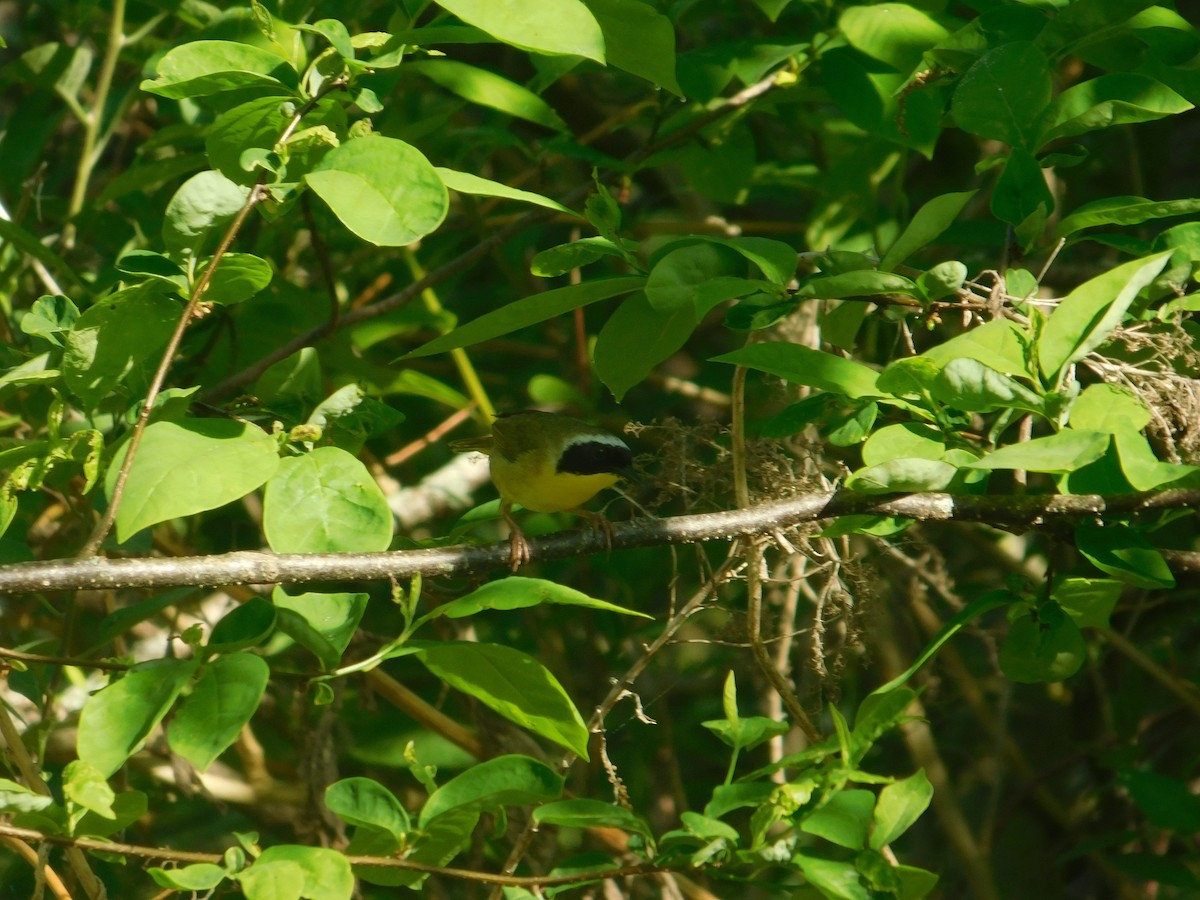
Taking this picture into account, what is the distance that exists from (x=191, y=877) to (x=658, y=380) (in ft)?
9.37

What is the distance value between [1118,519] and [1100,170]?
2987 mm

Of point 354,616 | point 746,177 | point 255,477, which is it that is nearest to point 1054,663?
point 354,616

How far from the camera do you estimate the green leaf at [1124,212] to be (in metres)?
1.83

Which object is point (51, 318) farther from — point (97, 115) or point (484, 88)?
point (97, 115)

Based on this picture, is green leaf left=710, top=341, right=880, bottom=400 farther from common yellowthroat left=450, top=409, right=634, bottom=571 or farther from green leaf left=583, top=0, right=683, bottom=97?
common yellowthroat left=450, top=409, right=634, bottom=571

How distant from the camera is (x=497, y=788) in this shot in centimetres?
170

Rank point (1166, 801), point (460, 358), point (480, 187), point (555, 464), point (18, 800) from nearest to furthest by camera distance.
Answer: point (18, 800) → point (480, 187) → point (1166, 801) → point (555, 464) → point (460, 358)

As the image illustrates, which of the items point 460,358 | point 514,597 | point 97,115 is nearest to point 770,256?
point 514,597

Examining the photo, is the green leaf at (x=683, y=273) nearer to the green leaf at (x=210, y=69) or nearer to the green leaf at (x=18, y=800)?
the green leaf at (x=210, y=69)

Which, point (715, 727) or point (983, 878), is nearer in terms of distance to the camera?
point (715, 727)

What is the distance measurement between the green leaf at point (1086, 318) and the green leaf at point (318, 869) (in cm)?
112

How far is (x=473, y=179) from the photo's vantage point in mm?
1699

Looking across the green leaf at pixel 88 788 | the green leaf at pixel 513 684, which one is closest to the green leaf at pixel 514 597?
the green leaf at pixel 513 684

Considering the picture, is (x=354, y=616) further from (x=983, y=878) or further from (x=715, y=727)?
(x=983, y=878)
